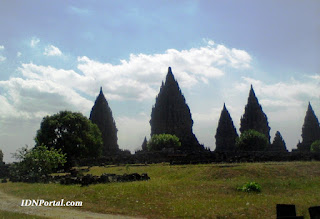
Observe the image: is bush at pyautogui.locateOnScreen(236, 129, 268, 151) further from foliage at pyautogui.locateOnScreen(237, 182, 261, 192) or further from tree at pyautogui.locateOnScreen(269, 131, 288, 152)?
foliage at pyautogui.locateOnScreen(237, 182, 261, 192)

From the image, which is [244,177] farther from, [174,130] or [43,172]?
[174,130]

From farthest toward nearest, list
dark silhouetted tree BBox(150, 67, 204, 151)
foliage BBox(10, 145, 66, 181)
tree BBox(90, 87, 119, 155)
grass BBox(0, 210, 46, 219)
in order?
dark silhouetted tree BBox(150, 67, 204, 151) → tree BBox(90, 87, 119, 155) → foliage BBox(10, 145, 66, 181) → grass BBox(0, 210, 46, 219)

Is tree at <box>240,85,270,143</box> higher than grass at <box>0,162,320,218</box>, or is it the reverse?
tree at <box>240,85,270,143</box>

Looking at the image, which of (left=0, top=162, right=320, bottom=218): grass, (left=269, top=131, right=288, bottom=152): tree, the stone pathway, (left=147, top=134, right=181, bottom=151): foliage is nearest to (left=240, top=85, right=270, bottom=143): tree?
(left=269, top=131, right=288, bottom=152): tree

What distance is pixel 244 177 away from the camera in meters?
20.1

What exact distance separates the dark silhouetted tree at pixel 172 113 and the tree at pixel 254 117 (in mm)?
15642

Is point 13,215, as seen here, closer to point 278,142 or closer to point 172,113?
point 172,113

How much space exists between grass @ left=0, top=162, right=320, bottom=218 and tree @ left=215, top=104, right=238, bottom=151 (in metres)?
68.0

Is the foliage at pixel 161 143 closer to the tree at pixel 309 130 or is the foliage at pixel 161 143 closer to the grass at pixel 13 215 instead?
the tree at pixel 309 130

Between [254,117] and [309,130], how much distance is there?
46.7 feet

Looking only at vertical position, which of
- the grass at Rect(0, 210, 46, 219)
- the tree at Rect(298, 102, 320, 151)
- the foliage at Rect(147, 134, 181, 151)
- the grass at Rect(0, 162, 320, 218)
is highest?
the tree at Rect(298, 102, 320, 151)

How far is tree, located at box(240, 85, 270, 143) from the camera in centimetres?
9044

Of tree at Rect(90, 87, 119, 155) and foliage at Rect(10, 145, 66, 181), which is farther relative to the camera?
tree at Rect(90, 87, 119, 155)

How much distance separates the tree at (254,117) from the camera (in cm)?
9044
